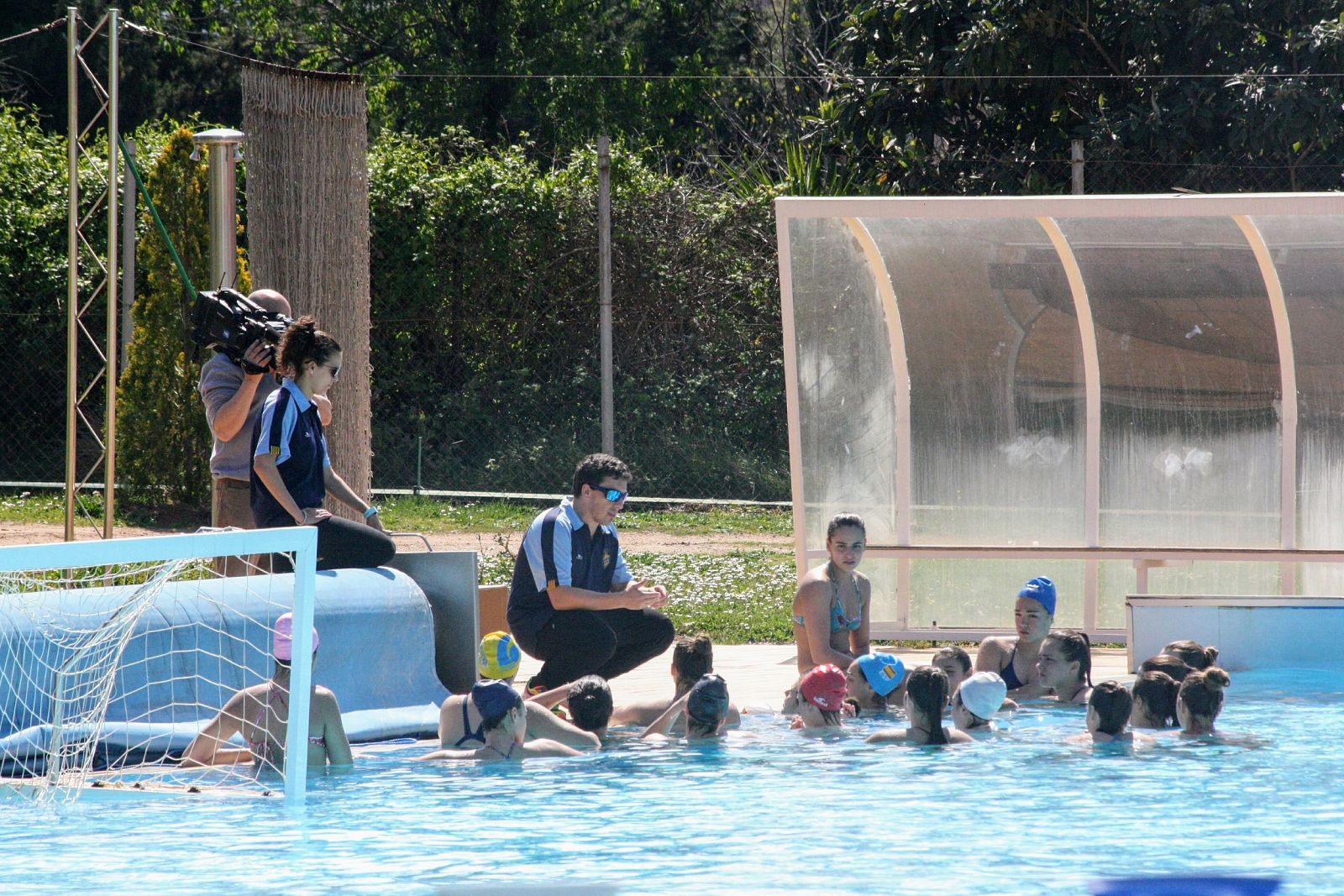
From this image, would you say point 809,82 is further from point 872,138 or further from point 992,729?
point 992,729

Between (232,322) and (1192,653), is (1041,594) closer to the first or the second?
(1192,653)

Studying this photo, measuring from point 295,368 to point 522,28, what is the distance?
20346 millimetres

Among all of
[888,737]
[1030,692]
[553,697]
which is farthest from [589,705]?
[1030,692]

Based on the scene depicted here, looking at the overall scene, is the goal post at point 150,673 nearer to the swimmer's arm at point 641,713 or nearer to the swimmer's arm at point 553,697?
the swimmer's arm at point 553,697

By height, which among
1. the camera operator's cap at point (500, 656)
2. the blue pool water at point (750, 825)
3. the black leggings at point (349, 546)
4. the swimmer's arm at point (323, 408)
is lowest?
the blue pool water at point (750, 825)

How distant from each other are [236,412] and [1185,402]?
573 centimetres

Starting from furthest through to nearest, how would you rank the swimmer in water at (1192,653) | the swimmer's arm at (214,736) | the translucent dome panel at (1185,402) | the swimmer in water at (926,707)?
the translucent dome panel at (1185,402), the swimmer in water at (1192,653), the swimmer in water at (926,707), the swimmer's arm at (214,736)

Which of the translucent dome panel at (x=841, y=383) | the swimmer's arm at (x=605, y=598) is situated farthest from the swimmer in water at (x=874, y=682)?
the translucent dome panel at (x=841, y=383)

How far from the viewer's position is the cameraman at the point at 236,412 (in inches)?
281

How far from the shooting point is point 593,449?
52.3 ft

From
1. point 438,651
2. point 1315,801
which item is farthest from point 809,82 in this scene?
point 1315,801

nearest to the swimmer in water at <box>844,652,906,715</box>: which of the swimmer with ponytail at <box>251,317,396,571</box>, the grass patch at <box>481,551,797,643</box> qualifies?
the grass patch at <box>481,551,797,643</box>

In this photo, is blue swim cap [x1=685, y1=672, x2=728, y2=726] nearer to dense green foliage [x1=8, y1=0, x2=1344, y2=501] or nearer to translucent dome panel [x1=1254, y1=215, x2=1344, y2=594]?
translucent dome panel [x1=1254, y1=215, x2=1344, y2=594]

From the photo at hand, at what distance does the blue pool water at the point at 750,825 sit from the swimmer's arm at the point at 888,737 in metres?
0.06
